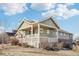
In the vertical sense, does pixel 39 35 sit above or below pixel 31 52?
above

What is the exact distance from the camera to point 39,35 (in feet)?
11.6

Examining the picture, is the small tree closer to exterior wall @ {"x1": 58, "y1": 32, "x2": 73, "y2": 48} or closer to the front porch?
the front porch

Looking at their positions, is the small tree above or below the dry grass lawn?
above

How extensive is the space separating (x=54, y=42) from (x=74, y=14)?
51 cm

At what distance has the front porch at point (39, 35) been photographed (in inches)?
139

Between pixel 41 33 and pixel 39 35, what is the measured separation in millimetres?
42

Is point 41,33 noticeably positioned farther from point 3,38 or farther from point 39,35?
point 3,38

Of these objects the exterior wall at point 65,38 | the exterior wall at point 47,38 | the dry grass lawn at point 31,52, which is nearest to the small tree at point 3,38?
the dry grass lawn at point 31,52

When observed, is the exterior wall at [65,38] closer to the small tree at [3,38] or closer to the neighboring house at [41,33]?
the neighboring house at [41,33]

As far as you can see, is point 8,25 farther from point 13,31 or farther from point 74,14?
point 74,14

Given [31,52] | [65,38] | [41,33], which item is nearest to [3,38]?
[31,52]

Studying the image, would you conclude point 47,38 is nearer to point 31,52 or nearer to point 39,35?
point 39,35

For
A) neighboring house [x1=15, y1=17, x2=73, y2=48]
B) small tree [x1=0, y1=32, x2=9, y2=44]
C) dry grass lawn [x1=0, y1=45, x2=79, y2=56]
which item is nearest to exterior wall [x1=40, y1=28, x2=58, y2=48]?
neighboring house [x1=15, y1=17, x2=73, y2=48]

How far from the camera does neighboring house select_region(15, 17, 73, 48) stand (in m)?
3.52
